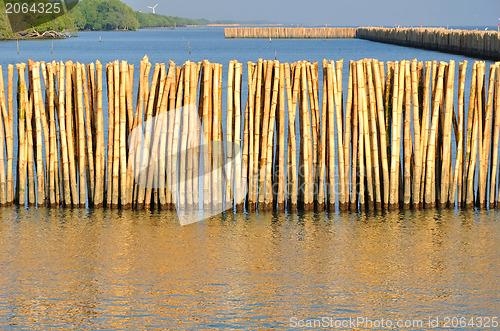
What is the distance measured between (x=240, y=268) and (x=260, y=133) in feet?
8.02

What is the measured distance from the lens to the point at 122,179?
948 centimetres

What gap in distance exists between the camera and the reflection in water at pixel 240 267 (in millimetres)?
6445

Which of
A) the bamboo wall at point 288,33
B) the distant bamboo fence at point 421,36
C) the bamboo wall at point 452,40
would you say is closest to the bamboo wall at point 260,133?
the bamboo wall at point 452,40

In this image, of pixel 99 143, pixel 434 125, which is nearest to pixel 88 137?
pixel 99 143

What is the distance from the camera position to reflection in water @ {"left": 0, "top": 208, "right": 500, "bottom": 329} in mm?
6445

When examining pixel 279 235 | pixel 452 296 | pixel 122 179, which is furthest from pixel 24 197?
pixel 452 296

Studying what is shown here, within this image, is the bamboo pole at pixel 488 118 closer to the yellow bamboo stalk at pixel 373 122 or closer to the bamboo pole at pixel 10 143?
the yellow bamboo stalk at pixel 373 122

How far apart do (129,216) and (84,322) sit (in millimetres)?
3242

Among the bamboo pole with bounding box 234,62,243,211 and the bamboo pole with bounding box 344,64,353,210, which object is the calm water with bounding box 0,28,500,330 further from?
the bamboo pole with bounding box 344,64,353,210

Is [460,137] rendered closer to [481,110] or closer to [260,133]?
[481,110]

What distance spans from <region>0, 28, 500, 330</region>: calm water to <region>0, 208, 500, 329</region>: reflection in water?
0.05 ft

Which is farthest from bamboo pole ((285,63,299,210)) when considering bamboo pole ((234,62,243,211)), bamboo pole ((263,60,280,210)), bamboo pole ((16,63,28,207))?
bamboo pole ((16,63,28,207))

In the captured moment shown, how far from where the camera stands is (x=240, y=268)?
24.7 feet

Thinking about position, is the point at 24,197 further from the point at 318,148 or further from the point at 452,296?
the point at 452,296
